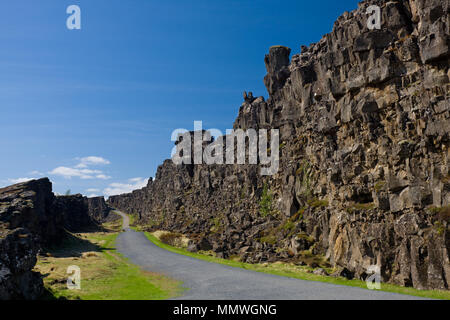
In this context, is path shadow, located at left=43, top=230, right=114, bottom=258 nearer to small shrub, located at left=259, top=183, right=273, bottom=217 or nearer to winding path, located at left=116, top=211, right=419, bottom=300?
small shrub, located at left=259, top=183, right=273, bottom=217

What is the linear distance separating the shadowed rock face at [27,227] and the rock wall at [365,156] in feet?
106

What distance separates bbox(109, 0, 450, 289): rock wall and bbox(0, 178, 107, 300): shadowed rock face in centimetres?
3246

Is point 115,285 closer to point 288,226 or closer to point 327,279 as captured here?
point 327,279

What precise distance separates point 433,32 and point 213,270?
121ft

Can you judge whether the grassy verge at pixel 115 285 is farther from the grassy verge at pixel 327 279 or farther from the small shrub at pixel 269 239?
the small shrub at pixel 269 239

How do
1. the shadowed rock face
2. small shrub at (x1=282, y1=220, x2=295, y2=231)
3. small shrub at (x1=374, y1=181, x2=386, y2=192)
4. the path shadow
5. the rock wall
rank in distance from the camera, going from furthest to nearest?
1. the path shadow
2. small shrub at (x1=282, y1=220, x2=295, y2=231)
3. small shrub at (x1=374, y1=181, x2=386, y2=192)
4. the rock wall
5. the shadowed rock face

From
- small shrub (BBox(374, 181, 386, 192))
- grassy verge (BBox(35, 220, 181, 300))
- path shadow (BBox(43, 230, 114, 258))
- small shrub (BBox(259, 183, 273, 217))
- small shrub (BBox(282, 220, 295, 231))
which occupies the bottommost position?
path shadow (BBox(43, 230, 114, 258))

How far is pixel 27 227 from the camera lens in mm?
59594

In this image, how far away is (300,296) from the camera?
77.4 ft

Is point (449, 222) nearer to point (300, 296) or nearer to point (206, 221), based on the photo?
point (300, 296)

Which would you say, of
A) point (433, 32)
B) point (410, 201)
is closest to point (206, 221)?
point (410, 201)

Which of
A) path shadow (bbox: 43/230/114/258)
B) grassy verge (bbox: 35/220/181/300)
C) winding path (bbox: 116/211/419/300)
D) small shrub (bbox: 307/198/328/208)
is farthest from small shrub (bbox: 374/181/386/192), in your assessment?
path shadow (bbox: 43/230/114/258)

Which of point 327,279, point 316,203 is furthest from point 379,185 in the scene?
point 316,203

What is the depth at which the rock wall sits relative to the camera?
102ft
